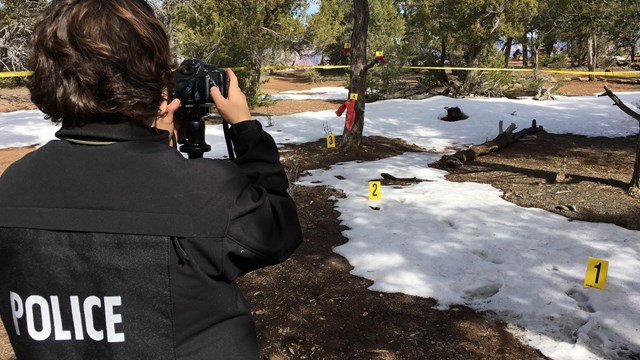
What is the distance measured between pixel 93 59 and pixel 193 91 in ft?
1.37

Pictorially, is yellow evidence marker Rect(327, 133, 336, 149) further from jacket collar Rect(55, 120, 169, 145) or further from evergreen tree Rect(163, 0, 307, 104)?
jacket collar Rect(55, 120, 169, 145)

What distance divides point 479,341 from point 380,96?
54.2 feet

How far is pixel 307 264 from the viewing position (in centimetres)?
452

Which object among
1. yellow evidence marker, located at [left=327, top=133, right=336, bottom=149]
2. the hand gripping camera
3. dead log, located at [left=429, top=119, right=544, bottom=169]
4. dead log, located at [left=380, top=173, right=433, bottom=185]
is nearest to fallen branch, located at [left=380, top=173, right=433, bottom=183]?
dead log, located at [left=380, top=173, right=433, bottom=185]

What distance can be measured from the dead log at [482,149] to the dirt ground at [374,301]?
0.28 meters

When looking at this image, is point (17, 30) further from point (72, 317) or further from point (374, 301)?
point (72, 317)

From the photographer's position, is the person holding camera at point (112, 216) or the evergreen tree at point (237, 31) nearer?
the person holding camera at point (112, 216)

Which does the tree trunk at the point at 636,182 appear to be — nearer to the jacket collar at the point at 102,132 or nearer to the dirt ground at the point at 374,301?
the dirt ground at the point at 374,301

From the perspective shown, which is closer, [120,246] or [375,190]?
[120,246]

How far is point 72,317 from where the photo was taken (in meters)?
0.98

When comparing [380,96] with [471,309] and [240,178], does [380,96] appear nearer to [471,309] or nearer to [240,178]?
[471,309]

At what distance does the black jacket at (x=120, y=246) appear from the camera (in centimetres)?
93

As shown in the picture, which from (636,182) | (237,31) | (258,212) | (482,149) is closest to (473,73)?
(237,31)

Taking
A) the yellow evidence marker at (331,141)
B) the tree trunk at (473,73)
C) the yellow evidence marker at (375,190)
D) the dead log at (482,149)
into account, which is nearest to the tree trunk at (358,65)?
the yellow evidence marker at (331,141)
